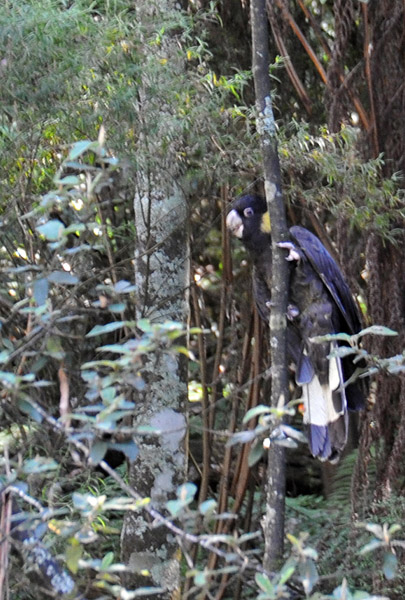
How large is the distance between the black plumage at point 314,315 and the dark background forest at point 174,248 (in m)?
0.13

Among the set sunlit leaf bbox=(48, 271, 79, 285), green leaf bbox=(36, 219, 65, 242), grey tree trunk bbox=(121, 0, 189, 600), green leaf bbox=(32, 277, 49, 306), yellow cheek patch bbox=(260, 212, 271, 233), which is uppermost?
green leaf bbox=(36, 219, 65, 242)

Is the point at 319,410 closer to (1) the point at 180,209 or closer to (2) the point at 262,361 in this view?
(2) the point at 262,361

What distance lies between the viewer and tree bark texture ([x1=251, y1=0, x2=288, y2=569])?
205 centimetres

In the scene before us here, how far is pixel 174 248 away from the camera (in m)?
2.78

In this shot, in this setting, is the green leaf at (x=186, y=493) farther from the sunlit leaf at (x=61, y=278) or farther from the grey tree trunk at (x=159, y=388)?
the grey tree trunk at (x=159, y=388)

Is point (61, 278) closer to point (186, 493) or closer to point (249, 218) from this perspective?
point (186, 493)

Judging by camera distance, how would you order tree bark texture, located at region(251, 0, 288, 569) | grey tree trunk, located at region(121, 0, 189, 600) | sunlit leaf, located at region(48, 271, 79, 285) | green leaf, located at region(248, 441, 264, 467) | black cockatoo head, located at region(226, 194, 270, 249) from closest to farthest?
1. sunlit leaf, located at region(48, 271, 79, 285)
2. green leaf, located at region(248, 441, 264, 467)
3. tree bark texture, located at region(251, 0, 288, 569)
4. grey tree trunk, located at region(121, 0, 189, 600)
5. black cockatoo head, located at region(226, 194, 270, 249)

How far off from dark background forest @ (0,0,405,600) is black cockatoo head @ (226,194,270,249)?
6 centimetres

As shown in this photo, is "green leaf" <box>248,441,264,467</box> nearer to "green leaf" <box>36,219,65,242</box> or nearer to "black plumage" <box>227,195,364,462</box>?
"green leaf" <box>36,219,65,242</box>

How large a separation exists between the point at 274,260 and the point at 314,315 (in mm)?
775

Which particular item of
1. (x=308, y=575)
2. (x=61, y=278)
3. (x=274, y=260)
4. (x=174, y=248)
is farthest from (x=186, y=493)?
(x=174, y=248)

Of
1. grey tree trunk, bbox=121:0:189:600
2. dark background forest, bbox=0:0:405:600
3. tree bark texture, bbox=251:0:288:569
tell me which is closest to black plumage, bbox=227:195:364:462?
dark background forest, bbox=0:0:405:600

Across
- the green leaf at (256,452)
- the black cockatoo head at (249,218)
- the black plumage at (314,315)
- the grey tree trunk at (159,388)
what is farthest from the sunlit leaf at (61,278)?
the black cockatoo head at (249,218)

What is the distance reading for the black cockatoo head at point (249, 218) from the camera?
2.85 m
